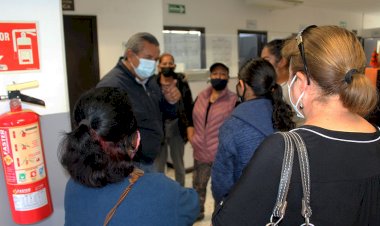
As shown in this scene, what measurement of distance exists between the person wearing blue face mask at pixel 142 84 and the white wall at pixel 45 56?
371mm

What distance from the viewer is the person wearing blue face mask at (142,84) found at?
1.91 meters

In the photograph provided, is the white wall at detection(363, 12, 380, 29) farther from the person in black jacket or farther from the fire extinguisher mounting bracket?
the fire extinguisher mounting bracket

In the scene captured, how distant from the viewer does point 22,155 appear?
132 cm

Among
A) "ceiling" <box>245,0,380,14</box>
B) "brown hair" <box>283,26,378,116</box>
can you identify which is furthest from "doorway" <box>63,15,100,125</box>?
"brown hair" <box>283,26,378,116</box>

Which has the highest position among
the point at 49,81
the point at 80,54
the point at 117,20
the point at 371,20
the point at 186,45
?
the point at 371,20

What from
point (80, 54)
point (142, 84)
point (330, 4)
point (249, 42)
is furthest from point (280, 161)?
point (330, 4)

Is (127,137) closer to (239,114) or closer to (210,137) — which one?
(239,114)

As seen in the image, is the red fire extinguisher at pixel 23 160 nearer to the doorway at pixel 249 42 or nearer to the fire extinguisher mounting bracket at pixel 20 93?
the fire extinguisher mounting bracket at pixel 20 93

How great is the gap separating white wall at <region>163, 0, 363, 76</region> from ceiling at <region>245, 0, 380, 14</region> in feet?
Result: 0.72

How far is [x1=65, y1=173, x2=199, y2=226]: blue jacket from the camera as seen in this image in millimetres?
887

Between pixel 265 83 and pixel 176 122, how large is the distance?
153 cm

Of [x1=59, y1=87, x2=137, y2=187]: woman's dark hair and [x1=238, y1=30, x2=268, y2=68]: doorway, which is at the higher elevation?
[x1=238, y1=30, x2=268, y2=68]: doorway

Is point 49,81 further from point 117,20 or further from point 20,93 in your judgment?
point 117,20

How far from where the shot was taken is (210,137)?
8.37 ft
